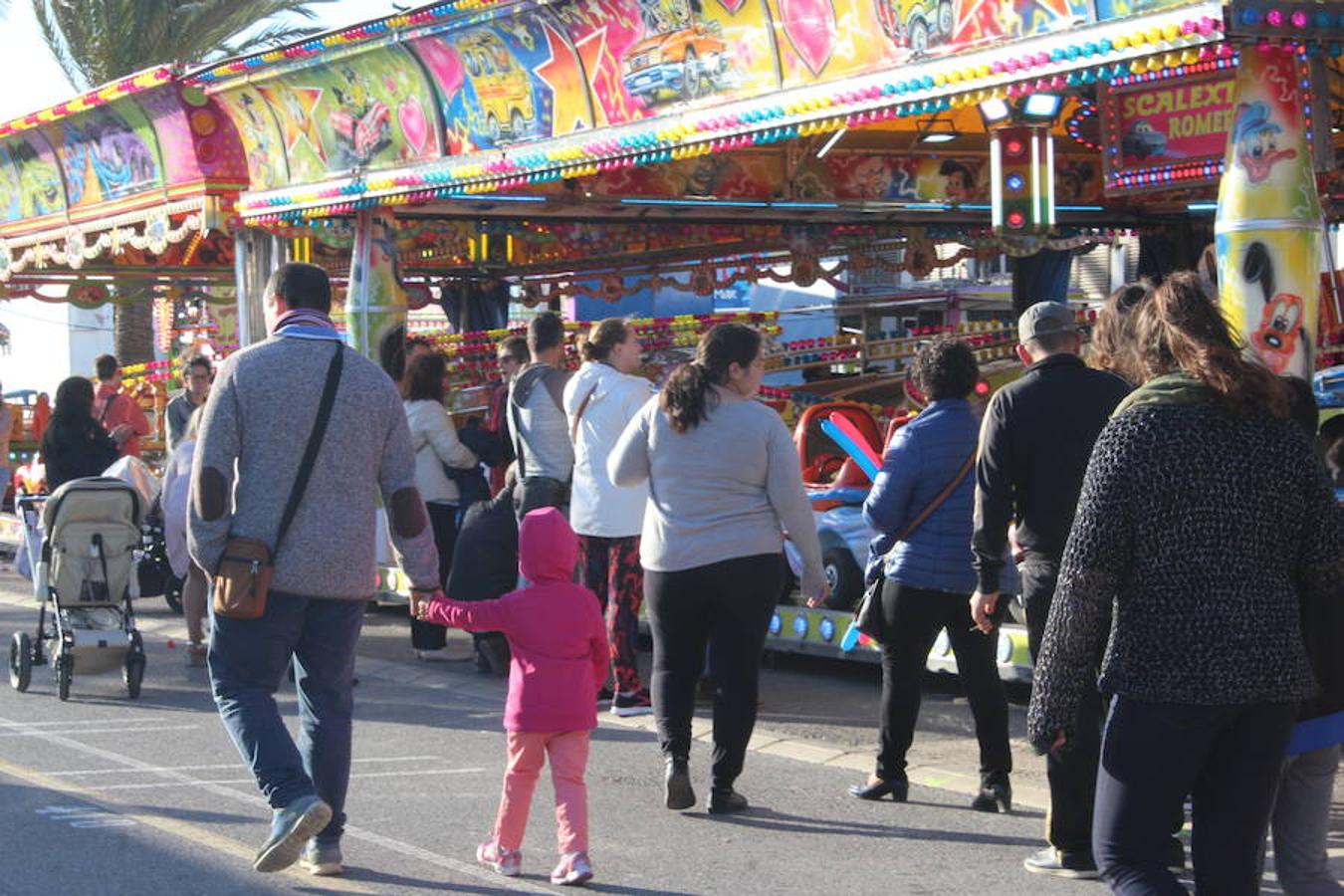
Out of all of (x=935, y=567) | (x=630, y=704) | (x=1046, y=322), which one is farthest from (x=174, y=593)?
(x=1046, y=322)

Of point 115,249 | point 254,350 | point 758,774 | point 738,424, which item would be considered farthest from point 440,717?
point 115,249

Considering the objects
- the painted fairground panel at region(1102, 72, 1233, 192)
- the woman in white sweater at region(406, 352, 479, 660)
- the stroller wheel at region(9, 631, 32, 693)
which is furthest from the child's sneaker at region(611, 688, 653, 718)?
the painted fairground panel at region(1102, 72, 1233, 192)

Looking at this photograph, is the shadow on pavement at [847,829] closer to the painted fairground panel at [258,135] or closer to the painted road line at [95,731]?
the painted road line at [95,731]

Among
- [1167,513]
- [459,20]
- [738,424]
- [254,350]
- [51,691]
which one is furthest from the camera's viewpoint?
[459,20]

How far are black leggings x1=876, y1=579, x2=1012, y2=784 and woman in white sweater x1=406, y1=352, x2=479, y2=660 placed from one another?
13.3ft

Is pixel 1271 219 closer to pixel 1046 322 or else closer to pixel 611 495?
pixel 1046 322

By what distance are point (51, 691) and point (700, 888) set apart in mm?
5134

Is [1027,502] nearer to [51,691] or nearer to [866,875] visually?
[866,875]

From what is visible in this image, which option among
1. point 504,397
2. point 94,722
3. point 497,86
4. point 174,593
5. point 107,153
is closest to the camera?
point 94,722

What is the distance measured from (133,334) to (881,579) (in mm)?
26090

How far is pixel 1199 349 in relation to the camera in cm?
418

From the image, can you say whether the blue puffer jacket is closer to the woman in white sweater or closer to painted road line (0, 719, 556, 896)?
painted road line (0, 719, 556, 896)

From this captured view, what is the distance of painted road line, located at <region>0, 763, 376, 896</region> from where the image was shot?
6012mm

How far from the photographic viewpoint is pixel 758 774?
25.7 ft
